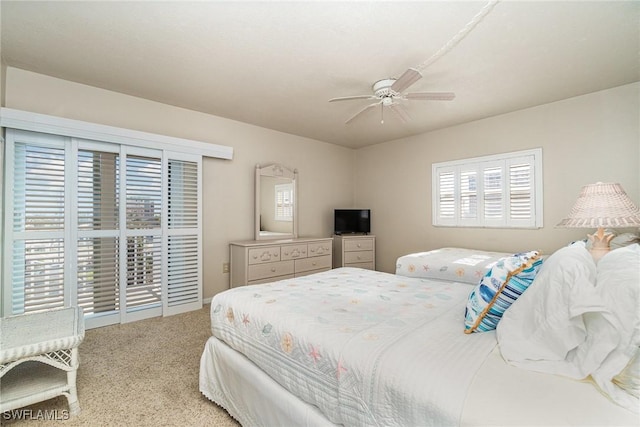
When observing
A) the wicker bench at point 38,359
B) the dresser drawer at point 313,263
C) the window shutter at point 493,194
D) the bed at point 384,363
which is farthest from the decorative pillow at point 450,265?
the wicker bench at point 38,359

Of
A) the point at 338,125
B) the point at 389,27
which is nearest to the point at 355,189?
the point at 338,125

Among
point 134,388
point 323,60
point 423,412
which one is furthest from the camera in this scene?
point 323,60

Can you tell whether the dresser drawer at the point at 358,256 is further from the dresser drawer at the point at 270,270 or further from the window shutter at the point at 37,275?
the window shutter at the point at 37,275

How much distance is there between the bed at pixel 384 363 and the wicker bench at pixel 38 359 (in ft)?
2.43

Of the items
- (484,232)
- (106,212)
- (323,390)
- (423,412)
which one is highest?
(106,212)

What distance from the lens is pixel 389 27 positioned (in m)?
2.02

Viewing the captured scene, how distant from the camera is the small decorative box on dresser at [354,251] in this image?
4773 millimetres

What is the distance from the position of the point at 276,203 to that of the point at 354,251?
152 cm

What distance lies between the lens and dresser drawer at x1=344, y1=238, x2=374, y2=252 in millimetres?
4785

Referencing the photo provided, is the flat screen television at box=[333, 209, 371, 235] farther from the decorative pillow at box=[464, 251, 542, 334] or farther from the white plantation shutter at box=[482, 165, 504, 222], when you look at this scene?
the decorative pillow at box=[464, 251, 542, 334]

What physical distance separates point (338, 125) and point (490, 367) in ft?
12.1

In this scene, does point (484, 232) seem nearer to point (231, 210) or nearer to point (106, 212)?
point (231, 210)

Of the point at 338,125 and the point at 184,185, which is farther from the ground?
the point at 338,125

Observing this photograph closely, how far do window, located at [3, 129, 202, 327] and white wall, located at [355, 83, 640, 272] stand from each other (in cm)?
304
